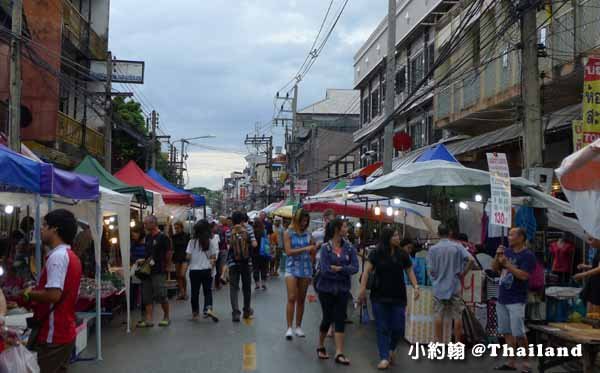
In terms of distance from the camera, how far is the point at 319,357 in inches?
345

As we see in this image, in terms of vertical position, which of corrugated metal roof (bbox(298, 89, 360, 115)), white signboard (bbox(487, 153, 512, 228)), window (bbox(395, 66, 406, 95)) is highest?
corrugated metal roof (bbox(298, 89, 360, 115))

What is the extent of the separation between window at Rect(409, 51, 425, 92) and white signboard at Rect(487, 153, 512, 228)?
19.3 m

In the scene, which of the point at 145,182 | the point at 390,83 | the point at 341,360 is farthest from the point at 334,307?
the point at 145,182

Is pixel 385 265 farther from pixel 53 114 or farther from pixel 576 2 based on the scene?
pixel 53 114

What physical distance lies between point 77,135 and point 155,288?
1545 centimetres

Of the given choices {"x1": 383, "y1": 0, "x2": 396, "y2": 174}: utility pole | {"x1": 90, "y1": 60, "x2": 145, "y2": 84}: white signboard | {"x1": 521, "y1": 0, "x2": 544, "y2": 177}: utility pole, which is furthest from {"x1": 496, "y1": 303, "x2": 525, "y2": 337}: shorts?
{"x1": 90, "y1": 60, "x2": 145, "y2": 84}: white signboard

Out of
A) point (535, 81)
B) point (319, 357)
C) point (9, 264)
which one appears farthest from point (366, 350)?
point (9, 264)

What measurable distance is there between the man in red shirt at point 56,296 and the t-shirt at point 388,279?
4083mm

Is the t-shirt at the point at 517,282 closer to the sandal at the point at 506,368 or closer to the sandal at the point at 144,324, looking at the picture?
the sandal at the point at 506,368

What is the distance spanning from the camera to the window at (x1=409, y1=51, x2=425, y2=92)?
27.9 meters

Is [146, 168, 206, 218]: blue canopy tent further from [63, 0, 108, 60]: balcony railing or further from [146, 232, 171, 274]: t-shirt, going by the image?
[146, 232, 171, 274]: t-shirt

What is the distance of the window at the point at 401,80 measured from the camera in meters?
31.2

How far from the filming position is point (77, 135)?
25062 mm

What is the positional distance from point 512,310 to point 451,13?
50.3 ft
